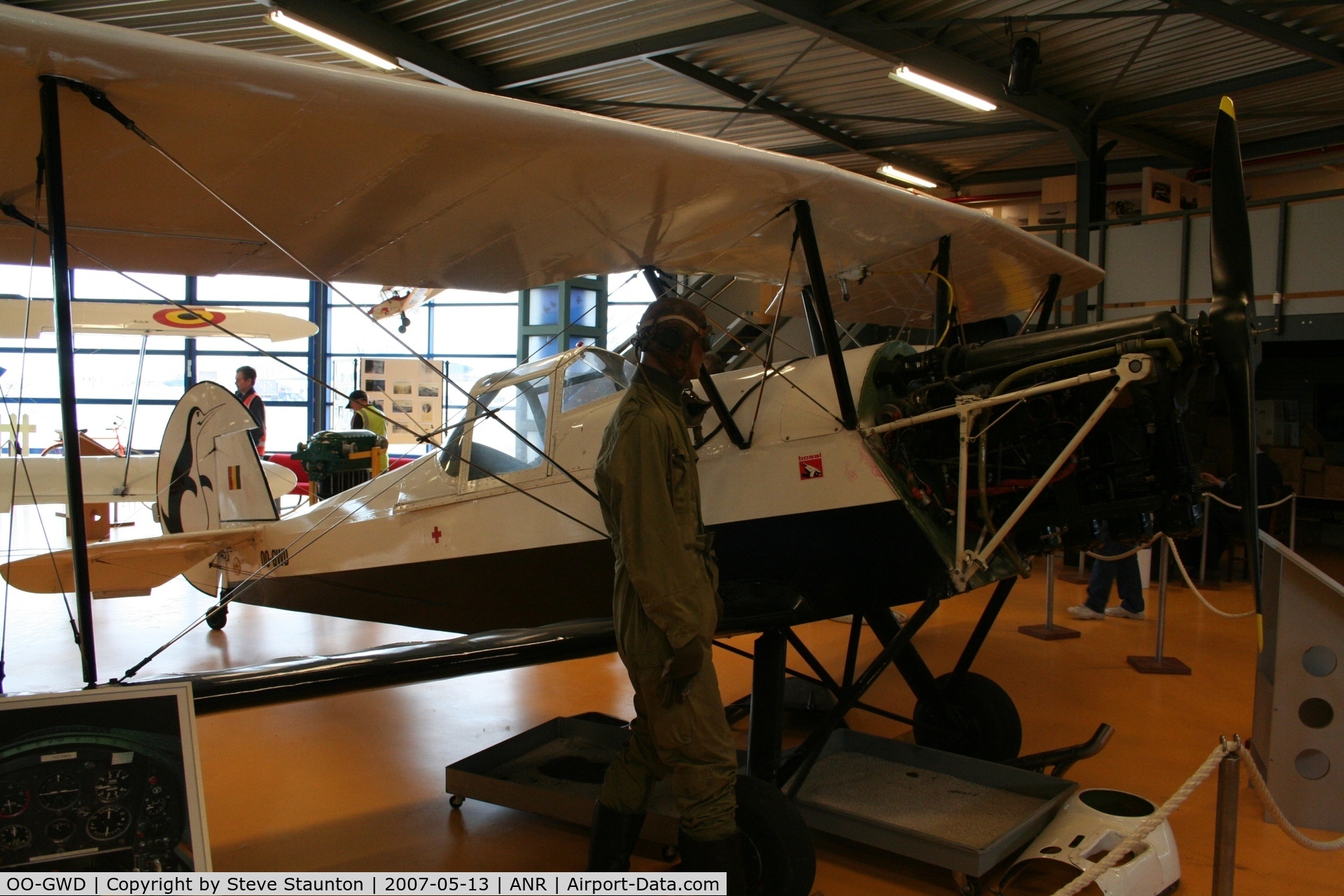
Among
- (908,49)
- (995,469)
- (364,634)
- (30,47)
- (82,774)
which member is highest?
(908,49)

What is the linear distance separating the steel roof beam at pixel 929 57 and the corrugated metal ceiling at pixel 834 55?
0.10 meters

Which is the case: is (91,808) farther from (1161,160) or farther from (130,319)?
(1161,160)

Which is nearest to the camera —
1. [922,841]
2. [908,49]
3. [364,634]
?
[922,841]

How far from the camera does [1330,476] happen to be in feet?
33.8

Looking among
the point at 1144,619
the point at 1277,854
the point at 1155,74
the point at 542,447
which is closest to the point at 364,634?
the point at 542,447

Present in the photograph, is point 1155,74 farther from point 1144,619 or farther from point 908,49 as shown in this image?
point 1144,619

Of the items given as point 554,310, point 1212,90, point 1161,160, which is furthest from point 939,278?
point 554,310

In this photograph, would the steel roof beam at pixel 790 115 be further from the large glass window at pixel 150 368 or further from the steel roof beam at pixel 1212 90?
the large glass window at pixel 150 368

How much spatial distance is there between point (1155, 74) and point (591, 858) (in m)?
10.7

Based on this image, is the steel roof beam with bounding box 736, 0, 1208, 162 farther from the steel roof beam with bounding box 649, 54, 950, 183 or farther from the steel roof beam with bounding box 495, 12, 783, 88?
the steel roof beam with bounding box 649, 54, 950, 183

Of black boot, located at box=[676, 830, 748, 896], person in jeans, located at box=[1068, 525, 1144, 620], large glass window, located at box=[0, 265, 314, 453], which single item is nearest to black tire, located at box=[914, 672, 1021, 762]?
black boot, located at box=[676, 830, 748, 896]

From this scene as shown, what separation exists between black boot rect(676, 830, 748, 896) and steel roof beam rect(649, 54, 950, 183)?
308 inches

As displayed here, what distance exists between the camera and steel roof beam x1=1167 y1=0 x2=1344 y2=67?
7590 mm

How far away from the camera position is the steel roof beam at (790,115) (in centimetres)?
964
